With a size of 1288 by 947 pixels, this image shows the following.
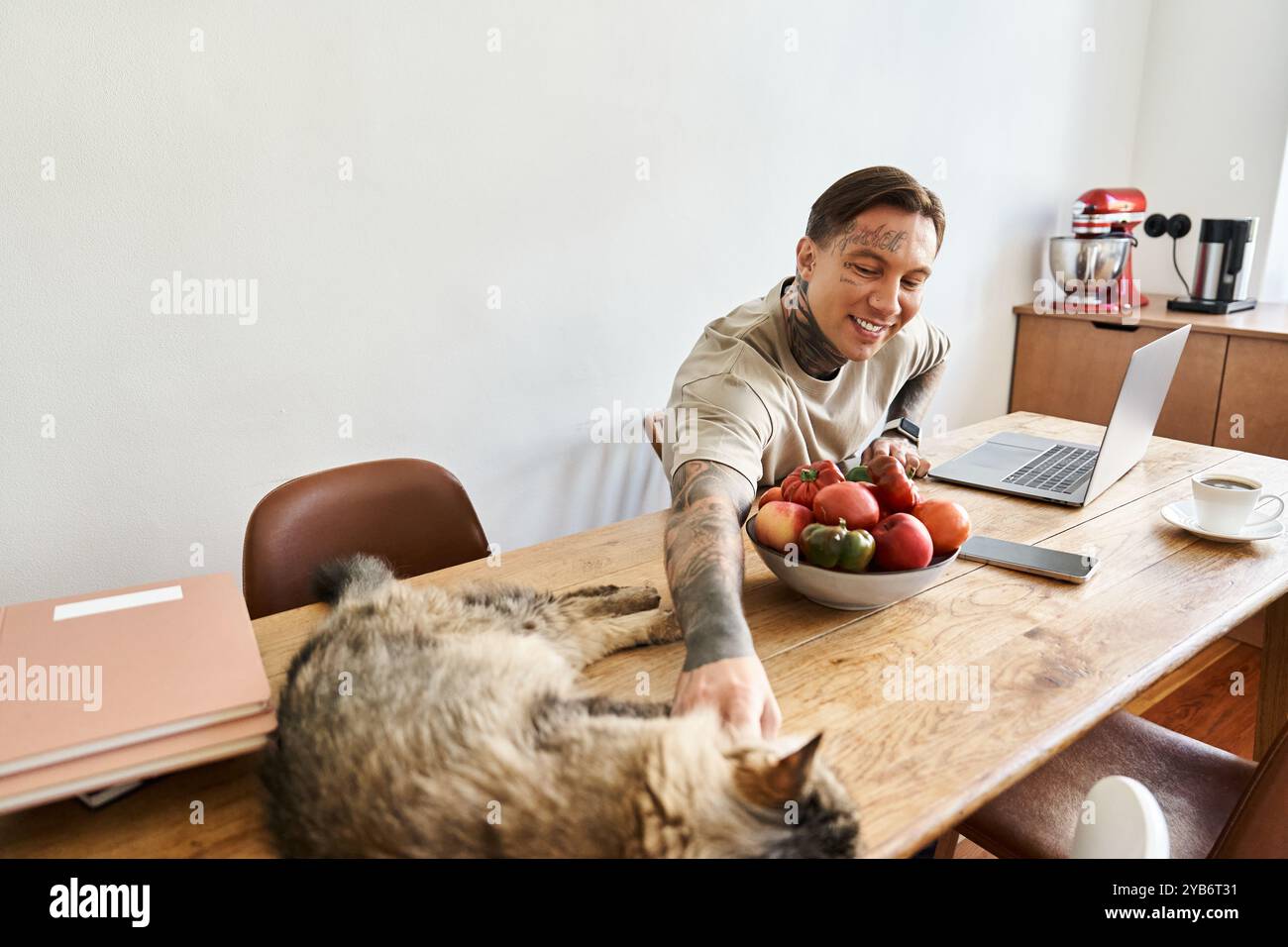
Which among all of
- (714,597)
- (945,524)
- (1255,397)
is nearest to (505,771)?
(714,597)

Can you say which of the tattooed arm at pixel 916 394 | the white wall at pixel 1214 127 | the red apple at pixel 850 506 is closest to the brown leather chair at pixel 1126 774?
the red apple at pixel 850 506

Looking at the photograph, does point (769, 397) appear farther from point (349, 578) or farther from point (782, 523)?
point (349, 578)

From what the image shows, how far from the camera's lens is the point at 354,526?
1541 mm

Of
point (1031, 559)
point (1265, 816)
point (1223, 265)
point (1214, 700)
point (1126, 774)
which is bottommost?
point (1214, 700)

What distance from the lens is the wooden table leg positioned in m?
1.57

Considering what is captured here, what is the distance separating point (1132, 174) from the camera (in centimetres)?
363

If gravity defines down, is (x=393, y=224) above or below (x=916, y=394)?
above

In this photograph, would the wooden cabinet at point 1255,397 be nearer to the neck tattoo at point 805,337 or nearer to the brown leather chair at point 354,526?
the neck tattoo at point 805,337

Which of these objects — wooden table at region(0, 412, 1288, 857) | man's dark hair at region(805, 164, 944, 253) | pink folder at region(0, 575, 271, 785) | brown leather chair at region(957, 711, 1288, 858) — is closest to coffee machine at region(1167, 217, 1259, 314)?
wooden table at region(0, 412, 1288, 857)

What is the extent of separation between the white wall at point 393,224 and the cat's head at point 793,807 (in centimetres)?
152

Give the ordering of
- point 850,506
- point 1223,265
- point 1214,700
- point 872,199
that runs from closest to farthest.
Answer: point 850,506, point 872,199, point 1214,700, point 1223,265

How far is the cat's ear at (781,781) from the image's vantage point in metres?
0.68

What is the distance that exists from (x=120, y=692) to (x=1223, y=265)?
3445 millimetres
